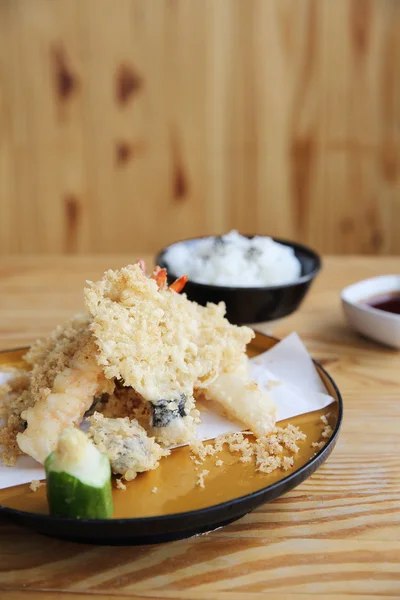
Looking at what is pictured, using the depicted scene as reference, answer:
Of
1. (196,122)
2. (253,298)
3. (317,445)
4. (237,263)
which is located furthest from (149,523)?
(196,122)

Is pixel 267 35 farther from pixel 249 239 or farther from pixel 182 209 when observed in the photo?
pixel 249 239

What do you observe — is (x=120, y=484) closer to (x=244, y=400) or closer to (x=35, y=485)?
(x=35, y=485)

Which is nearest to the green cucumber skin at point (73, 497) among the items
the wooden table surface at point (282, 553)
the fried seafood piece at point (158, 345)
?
the wooden table surface at point (282, 553)

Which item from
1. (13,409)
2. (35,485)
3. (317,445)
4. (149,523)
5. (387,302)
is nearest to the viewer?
(149,523)

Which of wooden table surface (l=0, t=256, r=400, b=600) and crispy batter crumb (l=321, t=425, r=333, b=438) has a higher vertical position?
crispy batter crumb (l=321, t=425, r=333, b=438)

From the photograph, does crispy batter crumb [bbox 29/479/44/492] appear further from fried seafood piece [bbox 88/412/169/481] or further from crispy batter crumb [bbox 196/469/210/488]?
crispy batter crumb [bbox 196/469/210/488]

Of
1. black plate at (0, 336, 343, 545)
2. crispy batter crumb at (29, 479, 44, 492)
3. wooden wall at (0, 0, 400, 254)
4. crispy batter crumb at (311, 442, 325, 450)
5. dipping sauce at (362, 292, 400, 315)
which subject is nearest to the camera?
black plate at (0, 336, 343, 545)

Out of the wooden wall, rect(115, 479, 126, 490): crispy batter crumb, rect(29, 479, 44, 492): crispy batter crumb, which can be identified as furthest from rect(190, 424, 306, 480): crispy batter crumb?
the wooden wall
